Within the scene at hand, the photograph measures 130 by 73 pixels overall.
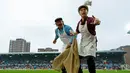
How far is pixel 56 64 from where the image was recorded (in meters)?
5.51

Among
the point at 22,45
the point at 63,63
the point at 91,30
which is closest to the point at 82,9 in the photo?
the point at 91,30

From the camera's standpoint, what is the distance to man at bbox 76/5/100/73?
4.90 m

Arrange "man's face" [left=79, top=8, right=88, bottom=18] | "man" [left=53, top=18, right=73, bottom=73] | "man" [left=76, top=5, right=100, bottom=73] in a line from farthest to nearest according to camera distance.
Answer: "man" [left=53, top=18, right=73, bottom=73], "man's face" [left=79, top=8, right=88, bottom=18], "man" [left=76, top=5, right=100, bottom=73]

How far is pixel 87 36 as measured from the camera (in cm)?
514

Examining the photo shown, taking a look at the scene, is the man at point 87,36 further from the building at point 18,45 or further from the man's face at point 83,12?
the building at point 18,45

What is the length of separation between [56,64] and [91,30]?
1.20 meters

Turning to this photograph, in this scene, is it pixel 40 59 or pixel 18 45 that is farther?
pixel 18 45

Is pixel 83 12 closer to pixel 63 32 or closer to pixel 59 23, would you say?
pixel 59 23

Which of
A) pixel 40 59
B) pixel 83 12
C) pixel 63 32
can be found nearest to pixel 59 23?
pixel 63 32

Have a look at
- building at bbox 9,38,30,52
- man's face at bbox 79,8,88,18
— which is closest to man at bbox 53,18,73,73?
man's face at bbox 79,8,88,18

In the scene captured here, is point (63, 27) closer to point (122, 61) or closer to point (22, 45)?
point (122, 61)

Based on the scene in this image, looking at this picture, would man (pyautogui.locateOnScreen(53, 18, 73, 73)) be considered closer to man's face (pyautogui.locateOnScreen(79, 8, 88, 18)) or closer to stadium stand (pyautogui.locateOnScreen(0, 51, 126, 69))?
man's face (pyautogui.locateOnScreen(79, 8, 88, 18))

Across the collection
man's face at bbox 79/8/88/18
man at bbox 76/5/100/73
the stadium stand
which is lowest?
the stadium stand

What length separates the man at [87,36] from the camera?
4898 mm
